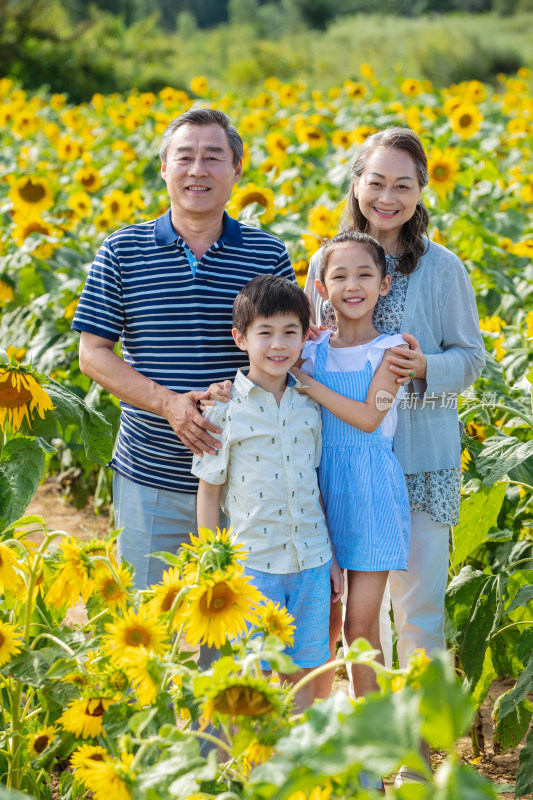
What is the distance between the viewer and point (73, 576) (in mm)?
1722

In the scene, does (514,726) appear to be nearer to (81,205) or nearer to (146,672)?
(146,672)

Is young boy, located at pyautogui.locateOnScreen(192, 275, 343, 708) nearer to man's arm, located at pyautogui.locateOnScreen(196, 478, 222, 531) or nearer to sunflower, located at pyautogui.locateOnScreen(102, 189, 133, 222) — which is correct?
man's arm, located at pyautogui.locateOnScreen(196, 478, 222, 531)

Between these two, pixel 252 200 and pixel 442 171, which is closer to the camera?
pixel 252 200

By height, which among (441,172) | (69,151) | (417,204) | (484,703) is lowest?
(484,703)

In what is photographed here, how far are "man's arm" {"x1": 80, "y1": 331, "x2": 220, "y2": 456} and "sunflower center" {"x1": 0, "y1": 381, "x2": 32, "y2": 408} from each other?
0.39 m

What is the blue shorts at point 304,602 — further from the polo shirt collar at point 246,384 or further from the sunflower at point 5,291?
the sunflower at point 5,291

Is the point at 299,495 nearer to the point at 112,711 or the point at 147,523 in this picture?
the point at 147,523

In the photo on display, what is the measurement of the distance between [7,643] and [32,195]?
4.03m

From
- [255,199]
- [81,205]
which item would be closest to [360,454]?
[255,199]

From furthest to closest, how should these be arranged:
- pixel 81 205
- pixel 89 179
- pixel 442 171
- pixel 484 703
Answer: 1. pixel 89 179
2. pixel 81 205
3. pixel 442 171
4. pixel 484 703

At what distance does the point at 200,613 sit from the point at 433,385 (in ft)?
3.53

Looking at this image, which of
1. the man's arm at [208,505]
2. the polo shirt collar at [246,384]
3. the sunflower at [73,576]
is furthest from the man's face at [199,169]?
the sunflower at [73,576]

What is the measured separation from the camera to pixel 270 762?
1196mm

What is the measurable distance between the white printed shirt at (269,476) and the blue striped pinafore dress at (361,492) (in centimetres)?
9
